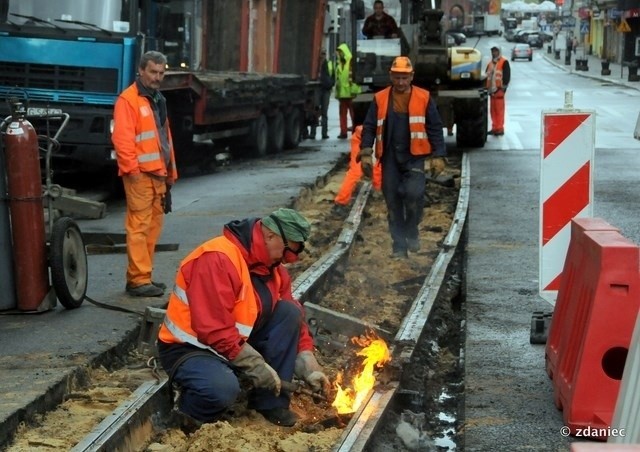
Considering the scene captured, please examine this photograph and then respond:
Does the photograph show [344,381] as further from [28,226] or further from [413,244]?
[413,244]

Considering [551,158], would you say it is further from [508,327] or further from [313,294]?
[313,294]

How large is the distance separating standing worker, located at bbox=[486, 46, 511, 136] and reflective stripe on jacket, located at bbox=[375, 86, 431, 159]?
55.4 ft

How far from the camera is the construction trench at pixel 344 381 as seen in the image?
633cm

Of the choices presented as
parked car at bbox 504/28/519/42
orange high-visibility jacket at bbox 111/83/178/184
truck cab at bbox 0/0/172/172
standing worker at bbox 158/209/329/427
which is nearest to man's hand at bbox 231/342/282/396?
standing worker at bbox 158/209/329/427

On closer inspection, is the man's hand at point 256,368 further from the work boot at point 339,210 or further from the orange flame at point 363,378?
the work boot at point 339,210

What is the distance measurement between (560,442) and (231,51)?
61.8ft

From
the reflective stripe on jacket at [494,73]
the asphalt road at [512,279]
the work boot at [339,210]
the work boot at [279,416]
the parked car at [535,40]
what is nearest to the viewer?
the asphalt road at [512,279]

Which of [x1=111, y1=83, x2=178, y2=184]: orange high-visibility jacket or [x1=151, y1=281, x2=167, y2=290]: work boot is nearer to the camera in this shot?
[x1=111, y1=83, x2=178, y2=184]: orange high-visibility jacket

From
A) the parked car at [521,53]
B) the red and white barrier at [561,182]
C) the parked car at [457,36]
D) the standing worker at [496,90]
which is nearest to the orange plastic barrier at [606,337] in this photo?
the red and white barrier at [561,182]

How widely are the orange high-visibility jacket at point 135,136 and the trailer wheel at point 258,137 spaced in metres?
14.2

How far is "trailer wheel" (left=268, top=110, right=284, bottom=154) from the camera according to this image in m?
25.2

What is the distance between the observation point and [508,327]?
8930 mm

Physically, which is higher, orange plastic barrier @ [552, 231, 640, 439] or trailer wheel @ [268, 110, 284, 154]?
orange plastic barrier @ [552, 231, 640, 439]

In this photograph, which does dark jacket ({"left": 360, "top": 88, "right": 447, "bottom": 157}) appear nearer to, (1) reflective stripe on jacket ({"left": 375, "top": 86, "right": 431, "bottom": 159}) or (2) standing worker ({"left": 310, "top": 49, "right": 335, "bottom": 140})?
(1) reflective stripe on jacket ({"left": 375, "top": 86, "right": 431, "bottom": 159})
